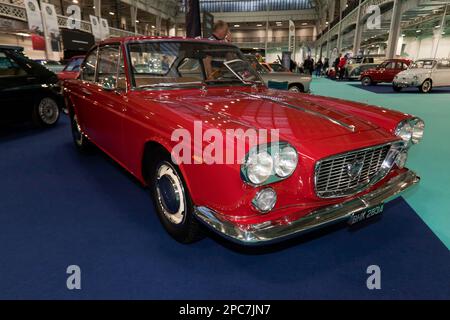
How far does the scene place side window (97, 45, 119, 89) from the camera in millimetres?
2818

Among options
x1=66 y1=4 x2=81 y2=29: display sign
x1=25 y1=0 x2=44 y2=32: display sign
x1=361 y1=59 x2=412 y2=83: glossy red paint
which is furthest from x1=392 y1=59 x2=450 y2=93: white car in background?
x1=66 y1=4 x2=81 y2=29: display sign

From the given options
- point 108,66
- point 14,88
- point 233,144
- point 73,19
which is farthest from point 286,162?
point 73,19

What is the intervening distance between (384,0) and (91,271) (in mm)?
21276

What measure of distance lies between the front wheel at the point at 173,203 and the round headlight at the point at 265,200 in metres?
0.48

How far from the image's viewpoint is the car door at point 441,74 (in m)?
12.0

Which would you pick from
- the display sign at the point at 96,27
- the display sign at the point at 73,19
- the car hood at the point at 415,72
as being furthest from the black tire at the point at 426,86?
the display sign at the point at 73,19

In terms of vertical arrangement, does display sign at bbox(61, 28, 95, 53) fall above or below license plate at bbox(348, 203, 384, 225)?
above

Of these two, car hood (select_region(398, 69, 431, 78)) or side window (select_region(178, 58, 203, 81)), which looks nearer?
side window (select_region(178, 58, 203, 81))

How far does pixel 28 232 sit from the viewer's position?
2408 millimetres

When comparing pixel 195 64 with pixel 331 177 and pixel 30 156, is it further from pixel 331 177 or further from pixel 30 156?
pixel 30 156

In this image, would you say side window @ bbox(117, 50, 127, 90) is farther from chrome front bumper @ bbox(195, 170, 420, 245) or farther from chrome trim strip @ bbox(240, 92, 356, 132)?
chrome front bumper @ bbox(195, 170, 420, 245)

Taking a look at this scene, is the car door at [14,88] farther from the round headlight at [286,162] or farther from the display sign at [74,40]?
the display sign at [74,40]

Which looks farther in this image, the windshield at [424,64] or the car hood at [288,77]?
the windshield at [424,64]

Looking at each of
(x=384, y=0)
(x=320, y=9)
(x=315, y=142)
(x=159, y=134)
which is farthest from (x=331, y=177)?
(x=320, y=9)
